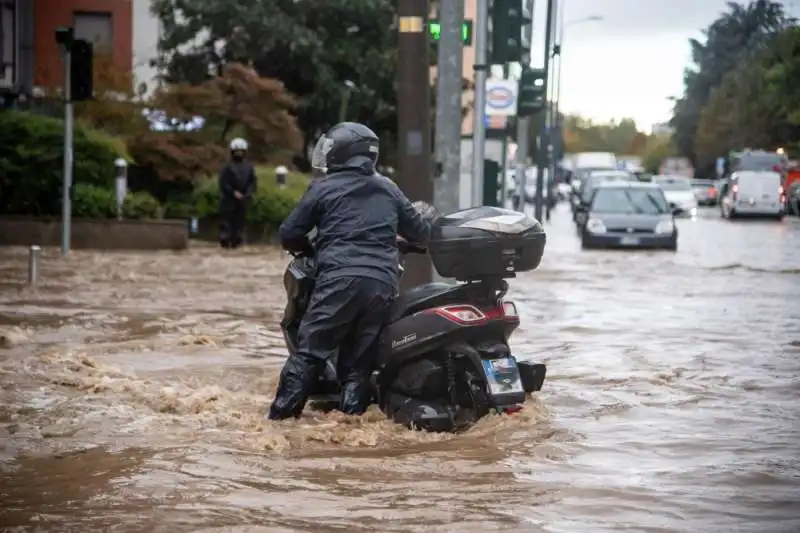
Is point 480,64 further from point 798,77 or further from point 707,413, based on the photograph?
point 798,77

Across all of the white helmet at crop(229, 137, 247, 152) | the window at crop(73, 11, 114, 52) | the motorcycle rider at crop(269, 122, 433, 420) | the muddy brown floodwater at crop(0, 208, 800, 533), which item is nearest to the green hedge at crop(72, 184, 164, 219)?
the white helmet at crop(229, 137, 247, 152)

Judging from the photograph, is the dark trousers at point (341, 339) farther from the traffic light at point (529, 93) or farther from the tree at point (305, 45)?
the tree at point (305, 45)

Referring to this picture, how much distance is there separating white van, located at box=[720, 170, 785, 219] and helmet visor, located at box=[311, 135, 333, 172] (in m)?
43.9

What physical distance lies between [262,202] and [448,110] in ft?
43.0

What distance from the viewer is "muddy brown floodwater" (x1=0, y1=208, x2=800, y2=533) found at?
643cm

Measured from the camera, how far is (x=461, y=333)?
8.06 meters

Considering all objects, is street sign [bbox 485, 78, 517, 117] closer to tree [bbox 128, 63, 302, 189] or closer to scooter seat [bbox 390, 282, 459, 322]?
tree [bbox 128, 63, 302, 189]

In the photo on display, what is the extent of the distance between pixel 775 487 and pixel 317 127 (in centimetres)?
3295

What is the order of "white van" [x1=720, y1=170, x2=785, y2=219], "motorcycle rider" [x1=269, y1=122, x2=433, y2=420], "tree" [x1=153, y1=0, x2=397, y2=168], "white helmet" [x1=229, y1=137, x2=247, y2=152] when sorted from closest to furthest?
"motorcycle rider" [x1=269, y1=122, x2=433, y2=420]
"white helmet" [x1=229, y1=137, x2=247, y2=152]
"tree" [x1=153, y1=0, x2=397, y2=168]
"white van" [x1=720, y1=170, x2=785, y2=219]

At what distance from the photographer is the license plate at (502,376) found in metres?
8.01

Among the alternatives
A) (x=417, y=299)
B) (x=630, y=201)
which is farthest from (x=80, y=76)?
(x=417, y=299)

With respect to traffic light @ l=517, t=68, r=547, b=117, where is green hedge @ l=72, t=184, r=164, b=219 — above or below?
below

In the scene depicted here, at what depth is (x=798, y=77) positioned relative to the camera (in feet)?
221

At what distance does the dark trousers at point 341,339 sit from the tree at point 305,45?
91.5 feet
